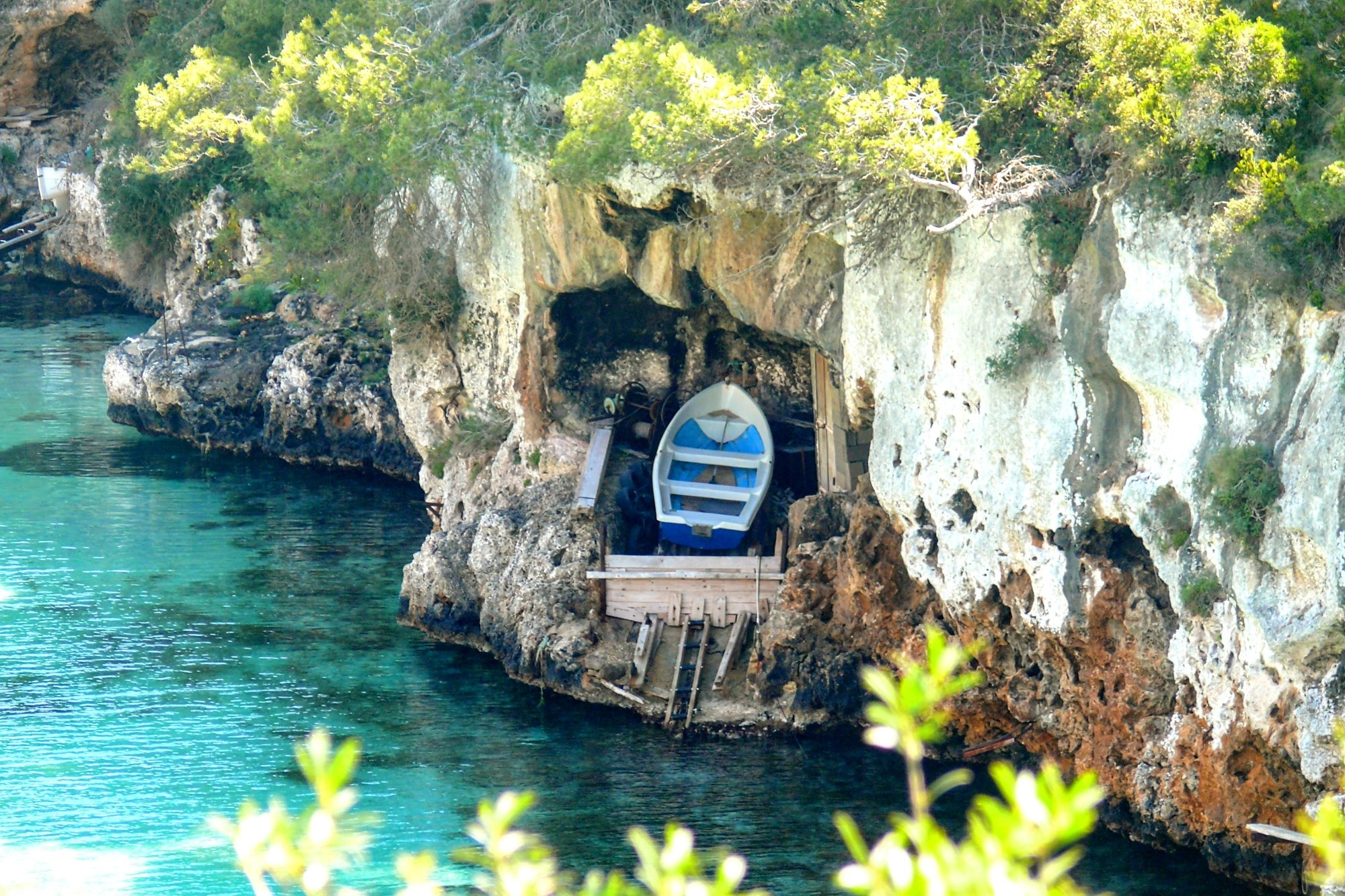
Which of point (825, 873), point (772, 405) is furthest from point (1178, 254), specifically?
point (772, 405)

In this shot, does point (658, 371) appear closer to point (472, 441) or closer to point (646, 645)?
point (472, 441)

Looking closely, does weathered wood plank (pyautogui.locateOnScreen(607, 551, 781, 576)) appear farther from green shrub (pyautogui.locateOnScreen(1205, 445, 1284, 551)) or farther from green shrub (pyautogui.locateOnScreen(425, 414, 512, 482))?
green shrub (pyautogui.locateOnScreen(1205, 445, 1284, 551))

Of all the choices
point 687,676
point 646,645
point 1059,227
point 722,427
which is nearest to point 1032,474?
point 1059,227

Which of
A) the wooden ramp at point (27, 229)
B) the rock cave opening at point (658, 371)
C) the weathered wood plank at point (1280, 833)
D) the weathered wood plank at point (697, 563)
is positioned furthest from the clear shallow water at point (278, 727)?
the wooden ramp at point (27, 229)

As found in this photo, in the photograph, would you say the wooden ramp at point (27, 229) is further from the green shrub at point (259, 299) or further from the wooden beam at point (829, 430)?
the wooden beam at point (829, 430)

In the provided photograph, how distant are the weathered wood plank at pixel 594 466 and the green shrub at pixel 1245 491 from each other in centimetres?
1116

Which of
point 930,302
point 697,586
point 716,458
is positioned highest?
point 930,302

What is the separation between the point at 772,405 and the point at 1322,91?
1213 centimetres

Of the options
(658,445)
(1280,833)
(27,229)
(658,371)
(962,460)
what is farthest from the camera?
(27,229)

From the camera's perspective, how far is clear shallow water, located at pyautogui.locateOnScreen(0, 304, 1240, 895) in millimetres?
19516

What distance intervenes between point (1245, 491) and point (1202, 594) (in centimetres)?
146

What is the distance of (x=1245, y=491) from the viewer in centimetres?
1659

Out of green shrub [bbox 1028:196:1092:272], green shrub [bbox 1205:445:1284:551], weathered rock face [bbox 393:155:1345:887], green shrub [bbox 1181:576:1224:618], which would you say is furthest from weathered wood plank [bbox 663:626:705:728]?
green shrub [bbox 1205:445:1284:551]

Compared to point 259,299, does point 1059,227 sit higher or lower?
lower
